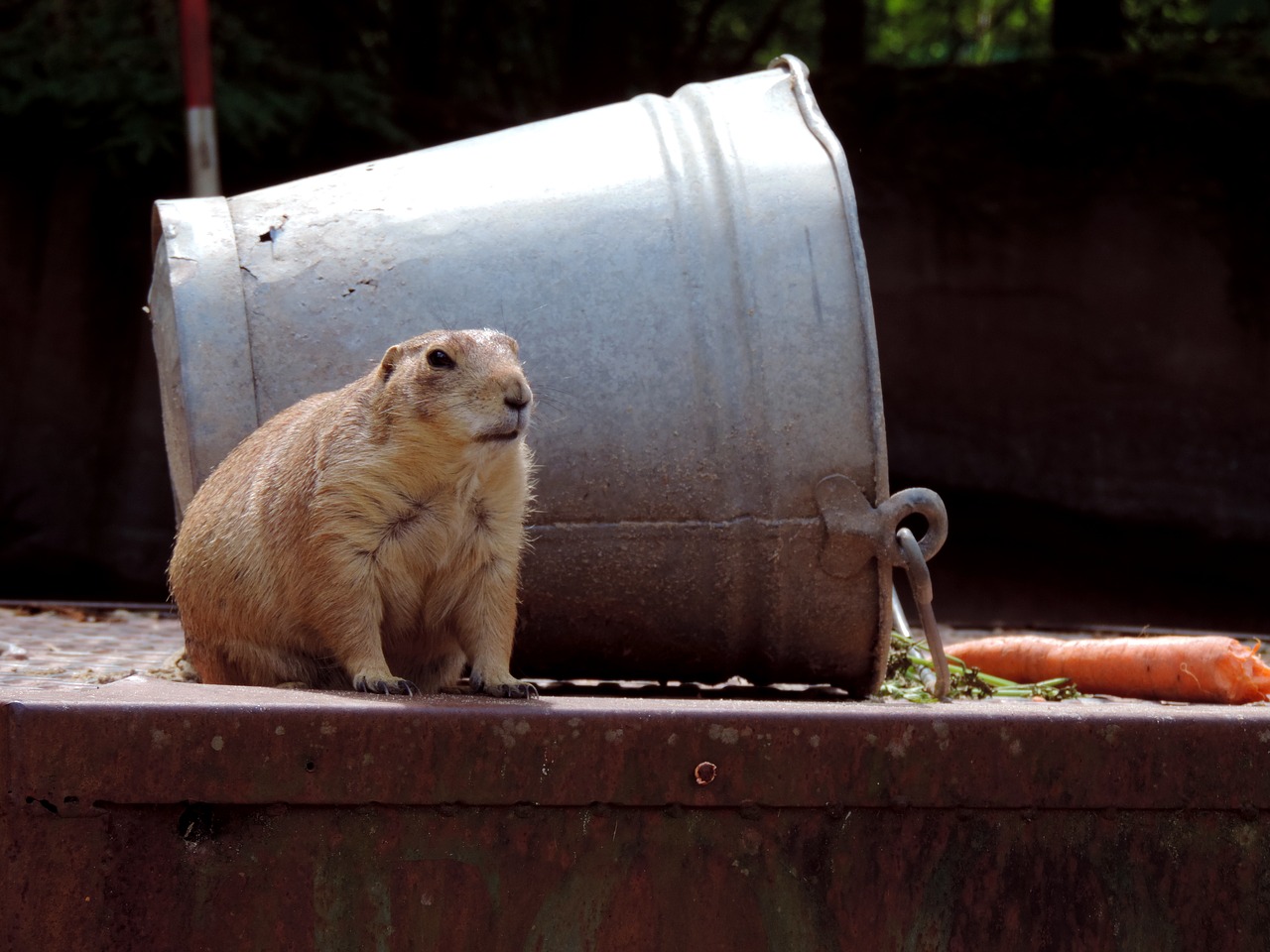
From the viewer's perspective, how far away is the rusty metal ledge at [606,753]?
2381 millimetres

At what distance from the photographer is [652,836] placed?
8.34ft

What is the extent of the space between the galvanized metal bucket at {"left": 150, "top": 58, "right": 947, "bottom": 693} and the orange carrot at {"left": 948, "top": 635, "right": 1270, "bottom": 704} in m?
0.83

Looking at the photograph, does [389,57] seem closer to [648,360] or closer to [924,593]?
[648,360]

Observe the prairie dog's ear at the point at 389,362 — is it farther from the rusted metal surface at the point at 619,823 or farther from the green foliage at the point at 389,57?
the green foliage at the point at 389,57

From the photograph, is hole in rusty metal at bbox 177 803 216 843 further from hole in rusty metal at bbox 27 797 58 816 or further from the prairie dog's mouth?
the prairie dog's mouth

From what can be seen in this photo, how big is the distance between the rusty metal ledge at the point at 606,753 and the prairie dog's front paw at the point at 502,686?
29cm

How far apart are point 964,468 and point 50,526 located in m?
5.58

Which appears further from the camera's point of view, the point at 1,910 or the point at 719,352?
the point at 719,352

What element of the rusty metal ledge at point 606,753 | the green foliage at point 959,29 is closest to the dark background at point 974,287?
the green foliage at point 959,29

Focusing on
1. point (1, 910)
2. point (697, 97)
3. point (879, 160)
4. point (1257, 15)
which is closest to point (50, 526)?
point (879, 160)

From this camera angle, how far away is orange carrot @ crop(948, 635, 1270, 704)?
3805 mm

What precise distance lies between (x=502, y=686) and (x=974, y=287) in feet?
22.3

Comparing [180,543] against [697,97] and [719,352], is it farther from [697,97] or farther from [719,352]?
[697,97]

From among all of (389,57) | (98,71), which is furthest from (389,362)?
(389,57)
